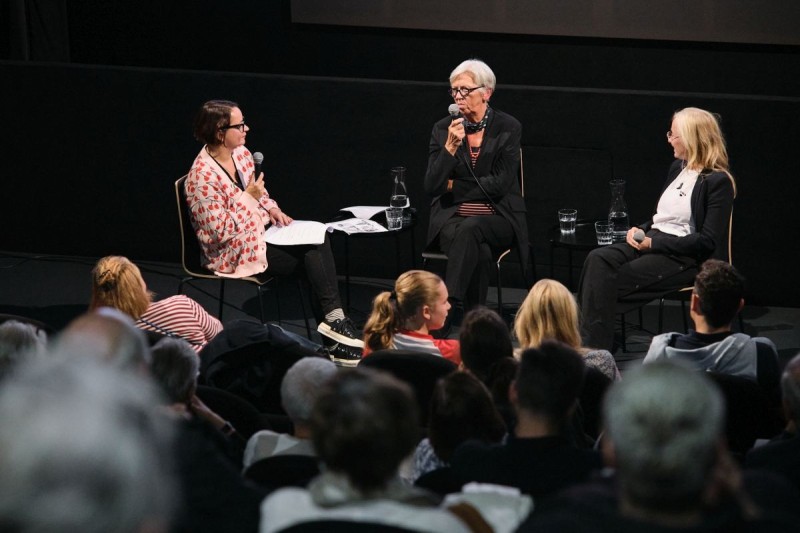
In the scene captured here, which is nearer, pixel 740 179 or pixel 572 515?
pixel 572 515

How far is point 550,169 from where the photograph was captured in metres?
5.77

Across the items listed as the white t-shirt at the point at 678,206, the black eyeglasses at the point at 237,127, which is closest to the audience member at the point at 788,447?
the white t-shirt at the point at 678,206

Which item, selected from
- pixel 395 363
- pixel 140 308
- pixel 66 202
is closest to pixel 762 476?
pixel 395 363

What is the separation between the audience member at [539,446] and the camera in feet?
7.57

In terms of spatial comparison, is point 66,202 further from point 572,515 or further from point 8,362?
point 572,515

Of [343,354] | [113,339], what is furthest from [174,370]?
[343,354]

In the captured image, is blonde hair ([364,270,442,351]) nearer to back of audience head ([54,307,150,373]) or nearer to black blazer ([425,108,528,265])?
black blazer ([425,108,528,265])

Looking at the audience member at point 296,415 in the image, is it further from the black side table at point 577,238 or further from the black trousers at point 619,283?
the black side table at point 577,238

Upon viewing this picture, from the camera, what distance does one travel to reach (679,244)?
189 inches

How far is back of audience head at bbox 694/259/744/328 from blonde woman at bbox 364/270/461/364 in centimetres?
87

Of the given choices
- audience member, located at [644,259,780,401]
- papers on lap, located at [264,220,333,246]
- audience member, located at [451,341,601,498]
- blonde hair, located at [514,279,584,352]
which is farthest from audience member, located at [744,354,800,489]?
papers on lap, located at [264,220,333,246]

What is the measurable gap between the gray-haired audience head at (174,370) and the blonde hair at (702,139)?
281cm

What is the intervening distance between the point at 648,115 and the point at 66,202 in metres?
3.52

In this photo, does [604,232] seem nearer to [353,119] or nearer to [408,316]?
[408,316]
